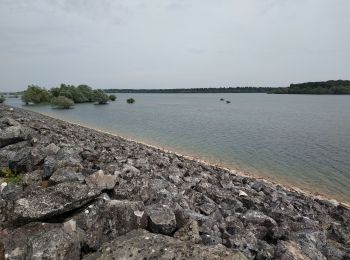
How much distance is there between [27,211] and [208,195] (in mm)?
7033

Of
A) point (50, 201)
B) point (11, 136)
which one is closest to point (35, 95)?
point (11, 136)

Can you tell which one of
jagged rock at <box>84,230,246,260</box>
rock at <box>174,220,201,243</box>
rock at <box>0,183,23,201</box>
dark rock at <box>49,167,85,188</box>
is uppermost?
jagged rock at <box>84,230,246,260</box>

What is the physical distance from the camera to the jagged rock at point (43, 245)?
220 inches

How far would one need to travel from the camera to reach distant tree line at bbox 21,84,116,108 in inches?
4791

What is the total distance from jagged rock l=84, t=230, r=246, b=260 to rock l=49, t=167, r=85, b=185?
3.78 meters

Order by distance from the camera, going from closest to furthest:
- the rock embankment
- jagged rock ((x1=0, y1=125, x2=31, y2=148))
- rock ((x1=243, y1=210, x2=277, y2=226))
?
the rock embankment → rock ((x1=243, y1=210, x2=277, y2=226)) → jagged rock ((x1=0, y1=125, x2=31, y2=148))

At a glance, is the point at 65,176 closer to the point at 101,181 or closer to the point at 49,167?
the point at 101,181

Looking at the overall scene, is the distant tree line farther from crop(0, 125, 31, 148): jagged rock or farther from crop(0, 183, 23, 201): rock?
crop(0, 183, 23, 201): rock

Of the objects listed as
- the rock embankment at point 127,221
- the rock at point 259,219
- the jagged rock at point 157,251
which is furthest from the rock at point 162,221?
the rock at point 259,219

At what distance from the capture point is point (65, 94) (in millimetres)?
128500

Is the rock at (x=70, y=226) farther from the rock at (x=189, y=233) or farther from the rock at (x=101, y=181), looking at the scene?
the rock at (x=189, y=233)

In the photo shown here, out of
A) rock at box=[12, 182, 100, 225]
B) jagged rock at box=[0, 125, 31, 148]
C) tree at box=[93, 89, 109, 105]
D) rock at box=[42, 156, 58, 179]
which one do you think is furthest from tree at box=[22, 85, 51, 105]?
rock at box=[12, 182, 100, 225]

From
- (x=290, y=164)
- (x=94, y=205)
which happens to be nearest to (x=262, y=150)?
(x=290, y=164)

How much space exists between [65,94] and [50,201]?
128380 millimetres
